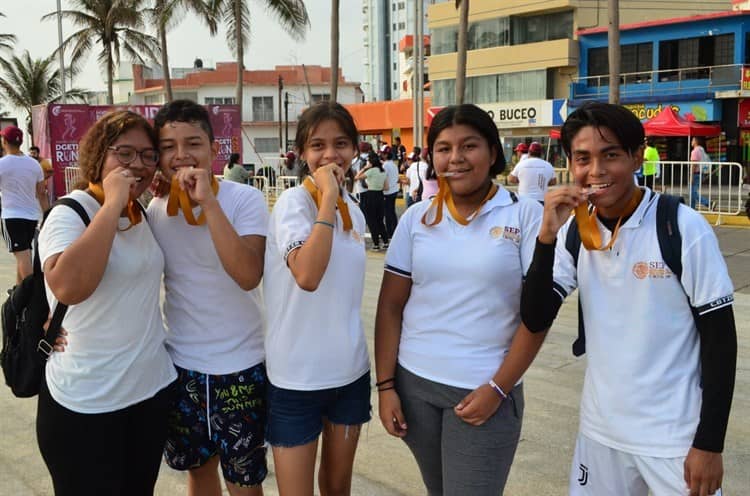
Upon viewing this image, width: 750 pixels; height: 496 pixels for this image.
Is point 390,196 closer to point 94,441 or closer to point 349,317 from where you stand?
point 349,317

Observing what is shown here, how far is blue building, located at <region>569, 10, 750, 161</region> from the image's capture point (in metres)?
29.4

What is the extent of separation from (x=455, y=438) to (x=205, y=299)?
102 centimetres

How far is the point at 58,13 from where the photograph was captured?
34.6 metres

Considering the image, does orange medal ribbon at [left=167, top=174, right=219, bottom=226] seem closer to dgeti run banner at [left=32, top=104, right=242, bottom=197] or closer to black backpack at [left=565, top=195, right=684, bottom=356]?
black backpack at [left=565, top=195, right=684, bottom=356]

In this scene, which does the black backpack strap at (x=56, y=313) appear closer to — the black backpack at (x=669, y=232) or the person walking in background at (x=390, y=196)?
the black backpack at (x=669, y=232)

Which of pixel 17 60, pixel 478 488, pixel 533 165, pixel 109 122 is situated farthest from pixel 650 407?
pixel 17 60

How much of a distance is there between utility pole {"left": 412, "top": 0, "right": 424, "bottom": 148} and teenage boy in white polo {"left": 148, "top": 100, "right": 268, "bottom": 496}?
801 inches

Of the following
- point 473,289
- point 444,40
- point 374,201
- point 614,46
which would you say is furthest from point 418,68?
point 473,289

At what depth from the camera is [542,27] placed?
3728 centimetres

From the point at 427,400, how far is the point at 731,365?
3.17ft

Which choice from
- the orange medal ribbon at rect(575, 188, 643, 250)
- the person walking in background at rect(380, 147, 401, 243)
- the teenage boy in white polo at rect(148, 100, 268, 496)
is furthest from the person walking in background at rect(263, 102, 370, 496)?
the person walking in background at rect(380, 147, 401, 243)

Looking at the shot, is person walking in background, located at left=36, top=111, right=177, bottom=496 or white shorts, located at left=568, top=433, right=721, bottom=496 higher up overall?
person walking in background, located at left=36, top=111, right=177, bottom=496

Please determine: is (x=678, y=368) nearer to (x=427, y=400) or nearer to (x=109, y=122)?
(x=427, y=400)

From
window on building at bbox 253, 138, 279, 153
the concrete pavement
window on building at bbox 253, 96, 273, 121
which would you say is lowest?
the concrete pavement
